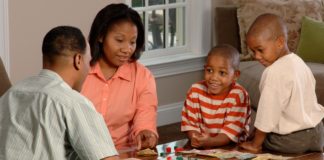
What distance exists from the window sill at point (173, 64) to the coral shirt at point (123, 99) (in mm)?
2247

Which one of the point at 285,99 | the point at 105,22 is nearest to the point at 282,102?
the point at 285,99

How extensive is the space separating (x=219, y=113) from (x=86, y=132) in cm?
98

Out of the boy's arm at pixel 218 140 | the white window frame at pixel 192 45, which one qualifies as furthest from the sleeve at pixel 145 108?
the white window frame at pixel 192 45

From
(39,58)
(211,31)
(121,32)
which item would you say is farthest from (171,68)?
(121,32)

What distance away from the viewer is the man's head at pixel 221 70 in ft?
10.2

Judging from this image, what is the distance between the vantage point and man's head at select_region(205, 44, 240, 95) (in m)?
3.12

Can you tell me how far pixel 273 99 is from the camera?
298cm

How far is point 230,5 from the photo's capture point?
603 cm

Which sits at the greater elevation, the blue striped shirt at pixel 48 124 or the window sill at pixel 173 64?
the blue striped shirt at pixel 48 124

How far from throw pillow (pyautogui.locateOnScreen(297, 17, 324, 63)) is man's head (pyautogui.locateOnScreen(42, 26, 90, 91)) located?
340 centimetres

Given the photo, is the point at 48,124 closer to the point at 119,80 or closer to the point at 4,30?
the point at 119,80

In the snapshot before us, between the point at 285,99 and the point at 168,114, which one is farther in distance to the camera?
the point at 168,114

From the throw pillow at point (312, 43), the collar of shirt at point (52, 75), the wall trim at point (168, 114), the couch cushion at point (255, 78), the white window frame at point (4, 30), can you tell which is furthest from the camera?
the wall trim at point (168, 114)

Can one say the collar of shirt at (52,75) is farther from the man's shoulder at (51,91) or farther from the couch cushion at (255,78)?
the couch cushion at (255,78)
